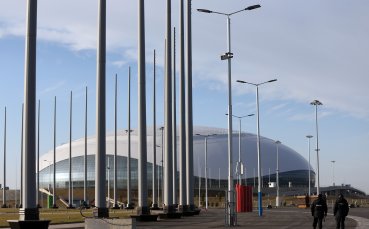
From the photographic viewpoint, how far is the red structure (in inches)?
2229

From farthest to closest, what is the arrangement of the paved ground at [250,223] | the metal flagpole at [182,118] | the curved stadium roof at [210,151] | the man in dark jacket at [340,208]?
the curved stadium roof at [210,151] < the metal flagpole at [182,118] < the paved ground at [250,223] < the man in dark jacket at [340,208]

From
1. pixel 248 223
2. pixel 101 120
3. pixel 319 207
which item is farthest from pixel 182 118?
pixel 319 207

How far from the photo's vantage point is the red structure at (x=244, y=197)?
5662 centimetres

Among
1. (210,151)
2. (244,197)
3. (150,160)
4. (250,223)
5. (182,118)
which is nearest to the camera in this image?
(250,223)

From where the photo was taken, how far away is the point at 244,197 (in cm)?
5831

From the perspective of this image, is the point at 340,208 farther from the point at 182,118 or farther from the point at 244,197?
the point at 244,197

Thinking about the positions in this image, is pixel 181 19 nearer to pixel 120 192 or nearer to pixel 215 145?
pixel 120 192

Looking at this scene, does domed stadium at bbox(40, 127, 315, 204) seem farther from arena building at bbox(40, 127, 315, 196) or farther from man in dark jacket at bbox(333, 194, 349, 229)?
man in dark jacket at bbox(333, 194, 349, 229)

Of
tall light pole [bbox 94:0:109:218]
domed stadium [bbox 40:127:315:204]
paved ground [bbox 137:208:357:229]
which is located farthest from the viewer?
domed stadium [bbox 40:127:315:204]

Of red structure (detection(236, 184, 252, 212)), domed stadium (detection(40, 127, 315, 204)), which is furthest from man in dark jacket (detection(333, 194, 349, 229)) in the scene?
domed stadium (detection(40, 127, 315, 204))

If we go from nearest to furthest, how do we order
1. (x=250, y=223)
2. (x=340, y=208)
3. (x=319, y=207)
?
(x=340, y=208), (x=319, y=207), (x=250, y=223)

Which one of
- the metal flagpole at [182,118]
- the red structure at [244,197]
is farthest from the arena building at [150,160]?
the metal flagpole at [182,118]

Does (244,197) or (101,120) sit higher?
(101,120)

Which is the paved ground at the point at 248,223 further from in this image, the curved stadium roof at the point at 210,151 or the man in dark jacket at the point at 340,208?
the curved stadium roof at the point at 210,151
